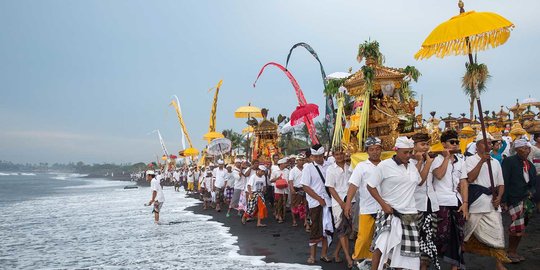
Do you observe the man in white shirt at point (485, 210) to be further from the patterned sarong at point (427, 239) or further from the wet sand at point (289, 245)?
the patterned sarong at point (427, 239)

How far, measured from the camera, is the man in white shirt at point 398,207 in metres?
4.97

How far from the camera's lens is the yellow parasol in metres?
6.09

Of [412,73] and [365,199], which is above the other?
[412,73]

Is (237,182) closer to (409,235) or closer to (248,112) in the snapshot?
(248,112)

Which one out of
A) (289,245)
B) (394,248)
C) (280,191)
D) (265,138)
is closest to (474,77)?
(394,248)

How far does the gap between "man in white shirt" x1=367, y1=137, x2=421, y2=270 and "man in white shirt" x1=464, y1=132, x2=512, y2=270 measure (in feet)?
4.07

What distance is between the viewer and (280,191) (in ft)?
42.7

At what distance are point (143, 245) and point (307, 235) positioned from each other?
373cm

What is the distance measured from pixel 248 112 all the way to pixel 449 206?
1547 cm

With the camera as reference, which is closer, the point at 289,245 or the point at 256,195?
the point at 289,245

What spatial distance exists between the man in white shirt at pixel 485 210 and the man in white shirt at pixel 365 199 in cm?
125

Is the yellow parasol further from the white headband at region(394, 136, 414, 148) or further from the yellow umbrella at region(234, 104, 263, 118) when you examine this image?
the yellow umbrella at region(234, 104, 263, 118)

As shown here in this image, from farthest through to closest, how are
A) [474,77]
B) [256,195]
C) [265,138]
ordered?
[265,138]
[256,195]
[474,77]

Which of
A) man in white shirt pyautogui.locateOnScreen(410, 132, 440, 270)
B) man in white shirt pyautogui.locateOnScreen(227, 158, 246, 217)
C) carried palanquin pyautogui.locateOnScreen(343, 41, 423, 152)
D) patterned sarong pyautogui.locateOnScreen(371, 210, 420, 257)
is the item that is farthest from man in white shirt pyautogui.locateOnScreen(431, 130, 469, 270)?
man in white shirt pyautogui.locateOnScreen(227, 158, 246, 217)
